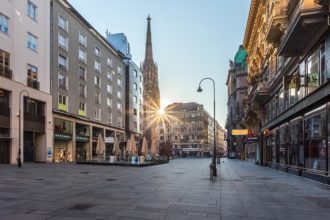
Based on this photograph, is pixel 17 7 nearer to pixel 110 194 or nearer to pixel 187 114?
pixel 110 194

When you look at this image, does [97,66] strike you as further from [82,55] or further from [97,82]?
[82,55]

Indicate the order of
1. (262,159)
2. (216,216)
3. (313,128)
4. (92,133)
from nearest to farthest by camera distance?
(216,216), (313,128), (262,159), (92,133)

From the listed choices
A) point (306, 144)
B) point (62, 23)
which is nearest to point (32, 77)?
point (62, 23)

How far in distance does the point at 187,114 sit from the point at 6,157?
133755 mm

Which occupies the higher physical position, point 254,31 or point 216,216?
point 254,31

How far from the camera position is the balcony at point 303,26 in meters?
16.4

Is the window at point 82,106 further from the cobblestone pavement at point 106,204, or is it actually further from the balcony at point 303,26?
the cobblestone pavement at point 106,204

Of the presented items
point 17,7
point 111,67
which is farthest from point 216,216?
point 111,67

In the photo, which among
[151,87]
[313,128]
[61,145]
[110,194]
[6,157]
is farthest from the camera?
[151,87]

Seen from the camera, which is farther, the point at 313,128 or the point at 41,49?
the point at 41,49

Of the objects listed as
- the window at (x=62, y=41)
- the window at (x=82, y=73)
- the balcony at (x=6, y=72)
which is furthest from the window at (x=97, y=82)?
the balcony at (x=6, y=72)

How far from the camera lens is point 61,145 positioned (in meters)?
49.6

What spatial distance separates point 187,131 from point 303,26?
147 meters

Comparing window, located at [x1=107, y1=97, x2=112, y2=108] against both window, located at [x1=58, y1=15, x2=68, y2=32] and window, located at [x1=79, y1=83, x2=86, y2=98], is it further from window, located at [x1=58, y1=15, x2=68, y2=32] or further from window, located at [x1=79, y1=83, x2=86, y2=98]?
window, located at [x1=58, y1=15, x2=68, y2=32]
